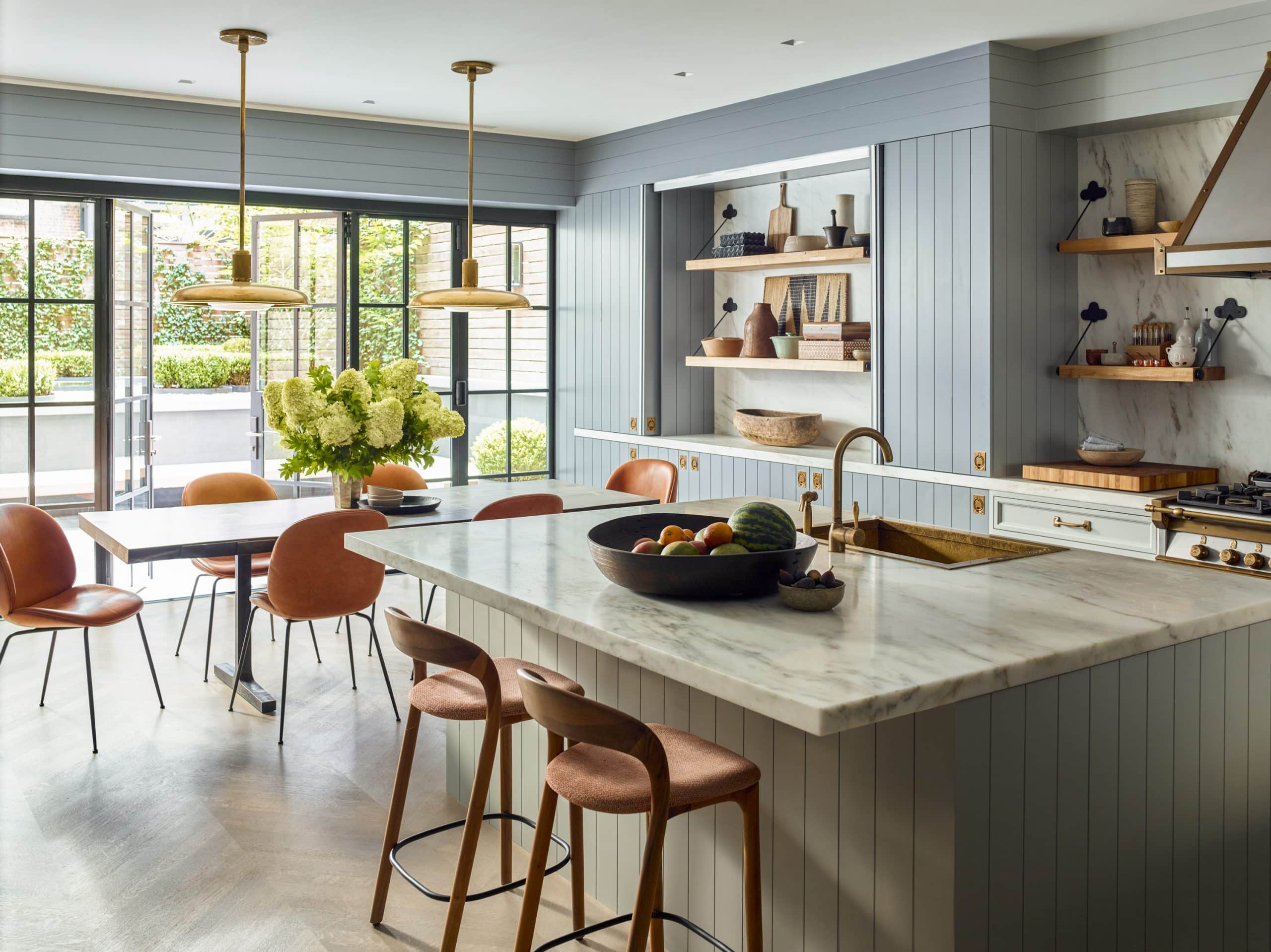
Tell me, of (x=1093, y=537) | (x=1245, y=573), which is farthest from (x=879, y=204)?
(x=1245, y=573)

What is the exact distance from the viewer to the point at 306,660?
4.75 metres

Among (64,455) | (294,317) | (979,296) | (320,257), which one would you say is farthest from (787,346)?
(64,455)

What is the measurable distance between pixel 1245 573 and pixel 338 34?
12.2ft

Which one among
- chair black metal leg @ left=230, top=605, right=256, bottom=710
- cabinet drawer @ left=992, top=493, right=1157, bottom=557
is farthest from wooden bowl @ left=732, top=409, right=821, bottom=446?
chair black metal leg @ left=230, top=605, right=256, bottom=710

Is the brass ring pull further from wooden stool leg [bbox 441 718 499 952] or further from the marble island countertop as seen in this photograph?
wooden stool leg [bbox 441 718 499 952]

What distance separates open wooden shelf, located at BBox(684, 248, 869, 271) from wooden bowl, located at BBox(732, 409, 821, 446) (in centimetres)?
75

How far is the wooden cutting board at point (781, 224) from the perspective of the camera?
225 inches

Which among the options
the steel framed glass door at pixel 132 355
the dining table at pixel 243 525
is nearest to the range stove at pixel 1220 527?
the dining table at pixel 243 525

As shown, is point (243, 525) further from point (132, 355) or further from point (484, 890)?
point (132, 355)

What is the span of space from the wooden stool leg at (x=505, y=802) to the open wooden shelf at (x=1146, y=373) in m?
2.73

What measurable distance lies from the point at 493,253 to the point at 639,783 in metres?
5.24

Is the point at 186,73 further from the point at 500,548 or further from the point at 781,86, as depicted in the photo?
the point at 500,548

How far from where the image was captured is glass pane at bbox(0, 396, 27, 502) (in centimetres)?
526

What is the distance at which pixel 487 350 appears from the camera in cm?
666
